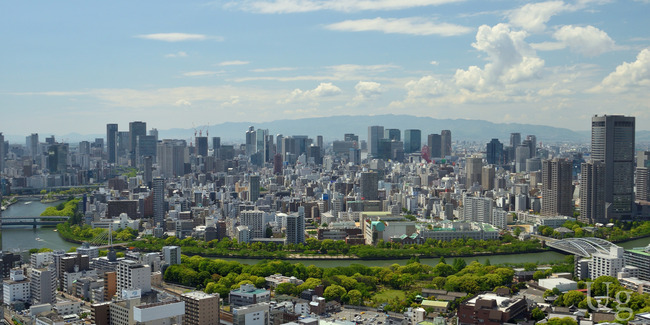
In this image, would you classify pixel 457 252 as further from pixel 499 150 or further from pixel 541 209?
pixel 499 150

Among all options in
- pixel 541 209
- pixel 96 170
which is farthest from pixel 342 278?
pixel 96 170

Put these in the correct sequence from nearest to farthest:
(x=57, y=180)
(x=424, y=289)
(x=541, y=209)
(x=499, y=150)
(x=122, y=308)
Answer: (x=122, y=308) < (x=424, y=289) < (x=541, y=209) < (x=57, y=180) < (x=499, y=150)

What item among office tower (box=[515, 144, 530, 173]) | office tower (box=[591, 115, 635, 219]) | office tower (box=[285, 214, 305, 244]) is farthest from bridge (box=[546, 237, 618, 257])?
office tower (box=[515, 144, 530, 173])

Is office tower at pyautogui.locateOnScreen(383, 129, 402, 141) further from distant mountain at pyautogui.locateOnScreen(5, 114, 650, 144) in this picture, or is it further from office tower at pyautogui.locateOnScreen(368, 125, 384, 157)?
distant mountain at pyautogui.locateOnScreen(5, 114, 650, 144)

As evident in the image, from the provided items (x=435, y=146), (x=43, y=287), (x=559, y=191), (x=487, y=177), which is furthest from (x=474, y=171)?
(x=43, y=287)

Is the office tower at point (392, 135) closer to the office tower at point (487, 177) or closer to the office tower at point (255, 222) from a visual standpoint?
the office tower at point (487, 177)

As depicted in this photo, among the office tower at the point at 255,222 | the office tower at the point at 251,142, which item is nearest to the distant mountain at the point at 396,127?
the office tower at the point at 251,142
